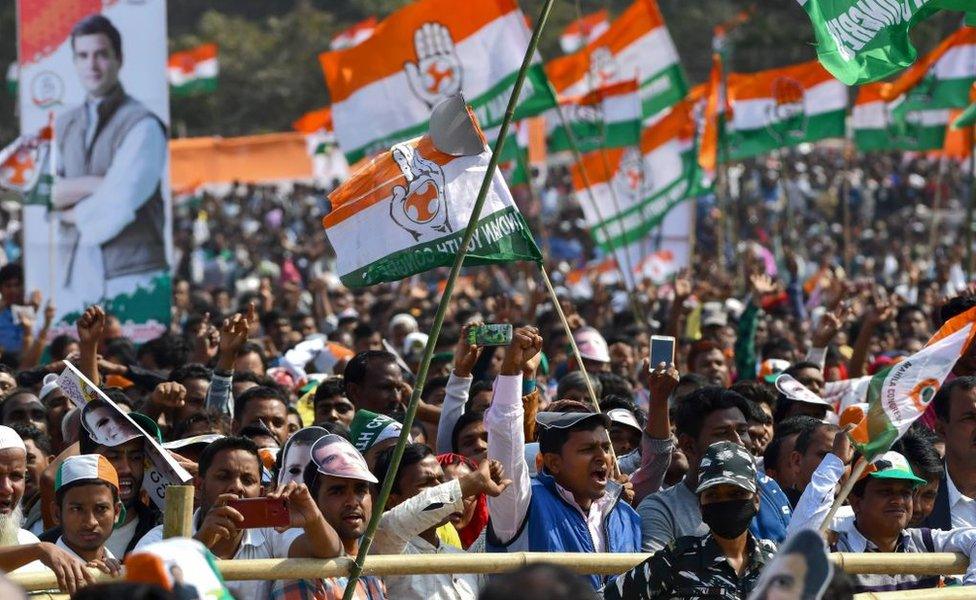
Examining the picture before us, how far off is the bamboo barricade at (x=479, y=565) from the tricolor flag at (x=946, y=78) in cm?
1163

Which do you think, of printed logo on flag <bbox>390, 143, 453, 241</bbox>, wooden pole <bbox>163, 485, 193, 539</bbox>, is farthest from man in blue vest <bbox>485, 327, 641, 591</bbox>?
wooden pole <bbox>163, 485, 193, 539</bbox>

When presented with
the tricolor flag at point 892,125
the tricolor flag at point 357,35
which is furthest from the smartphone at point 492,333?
the tricolor flag at point 357,35

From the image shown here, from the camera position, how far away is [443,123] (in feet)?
20.9

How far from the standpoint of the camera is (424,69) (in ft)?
37.6

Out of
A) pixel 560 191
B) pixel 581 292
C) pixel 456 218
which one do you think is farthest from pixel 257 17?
pixel 456 218

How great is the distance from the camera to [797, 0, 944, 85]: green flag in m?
6.09

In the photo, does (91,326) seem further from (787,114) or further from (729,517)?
(787,114)

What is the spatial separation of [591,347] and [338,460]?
4.75m

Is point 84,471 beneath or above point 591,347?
beneath

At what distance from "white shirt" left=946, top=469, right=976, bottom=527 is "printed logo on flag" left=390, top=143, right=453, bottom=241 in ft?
6.55

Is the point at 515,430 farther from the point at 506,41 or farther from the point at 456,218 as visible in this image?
the point at 506,41

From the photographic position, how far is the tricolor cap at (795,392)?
303 inches

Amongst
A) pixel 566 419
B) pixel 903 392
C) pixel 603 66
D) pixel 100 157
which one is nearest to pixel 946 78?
pixel 603 66

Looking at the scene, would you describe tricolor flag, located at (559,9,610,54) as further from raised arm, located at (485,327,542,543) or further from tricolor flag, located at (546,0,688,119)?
raised arm, located at (485,327,542,543)
